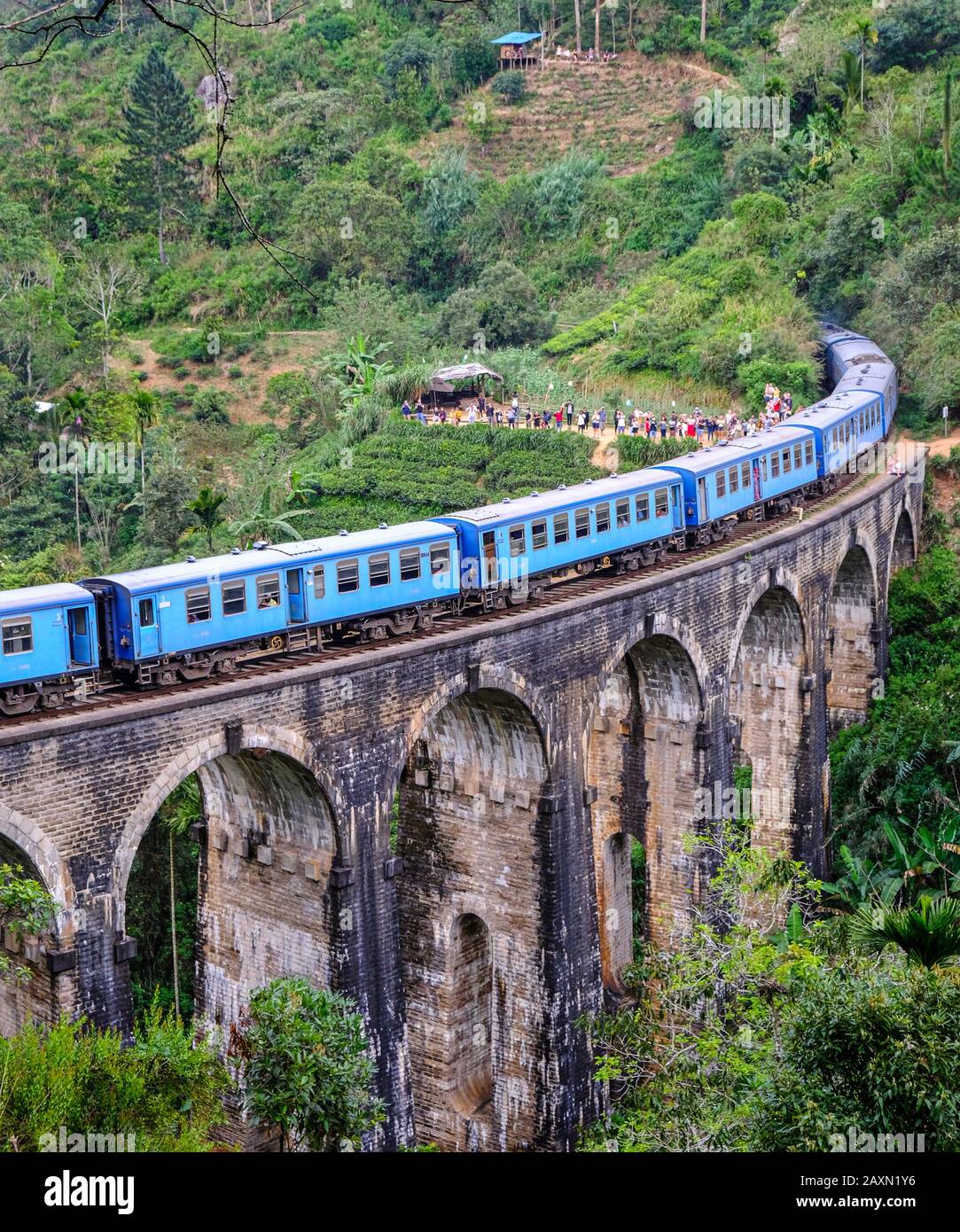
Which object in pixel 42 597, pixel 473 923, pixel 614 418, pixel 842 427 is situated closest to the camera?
pixel 42 597

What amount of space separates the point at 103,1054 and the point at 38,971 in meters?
3.63

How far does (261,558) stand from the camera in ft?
84.5

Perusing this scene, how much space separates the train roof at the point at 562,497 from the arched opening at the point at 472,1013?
836cm

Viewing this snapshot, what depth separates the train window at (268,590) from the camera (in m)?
25.6

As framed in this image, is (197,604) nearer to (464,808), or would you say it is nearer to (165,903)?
(464,808)

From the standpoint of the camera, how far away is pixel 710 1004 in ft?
104

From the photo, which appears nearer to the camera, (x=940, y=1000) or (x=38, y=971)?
(x=940, y=1000)

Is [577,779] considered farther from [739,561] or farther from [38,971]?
[38,971]

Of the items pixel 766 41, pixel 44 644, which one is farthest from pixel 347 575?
pixel 766 41

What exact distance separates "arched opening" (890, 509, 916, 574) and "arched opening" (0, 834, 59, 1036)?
3547cm

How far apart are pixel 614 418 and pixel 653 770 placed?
29.1 metres

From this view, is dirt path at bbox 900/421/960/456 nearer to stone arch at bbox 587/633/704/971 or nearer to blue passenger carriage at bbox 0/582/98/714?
stone arch at bbox 587/633/704/971

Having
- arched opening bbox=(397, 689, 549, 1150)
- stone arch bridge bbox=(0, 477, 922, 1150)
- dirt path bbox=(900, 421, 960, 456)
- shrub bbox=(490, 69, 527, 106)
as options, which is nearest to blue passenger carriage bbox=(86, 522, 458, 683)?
stone arch bridge bbox=(0, 477, 922, 1150)

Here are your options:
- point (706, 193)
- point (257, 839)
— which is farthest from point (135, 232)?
point (257, 839)
